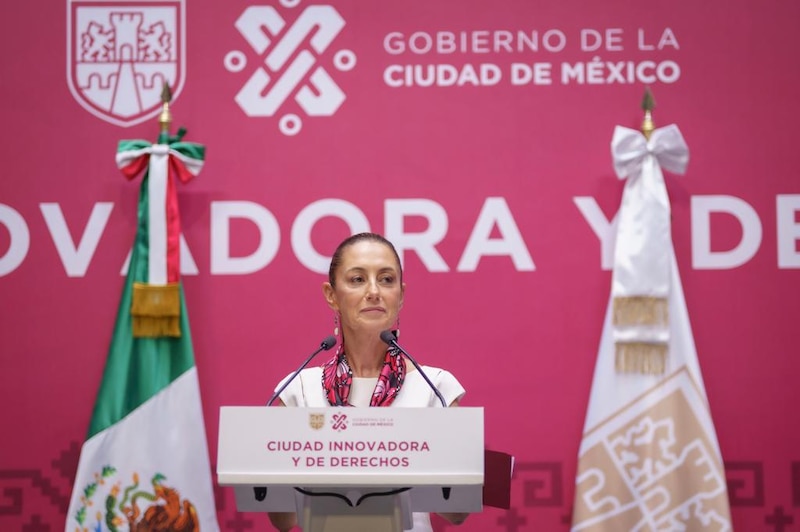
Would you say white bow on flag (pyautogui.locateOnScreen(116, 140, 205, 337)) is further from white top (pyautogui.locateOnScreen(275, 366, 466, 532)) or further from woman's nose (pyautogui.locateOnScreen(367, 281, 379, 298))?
woman's nose (pyautogui.locateOnScreen(367, 281, 379, 298))

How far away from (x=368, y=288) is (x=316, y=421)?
66 centimetres

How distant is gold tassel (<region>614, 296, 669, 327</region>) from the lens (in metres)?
3.84

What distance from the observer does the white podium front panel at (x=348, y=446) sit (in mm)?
1955

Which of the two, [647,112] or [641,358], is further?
[647,112]

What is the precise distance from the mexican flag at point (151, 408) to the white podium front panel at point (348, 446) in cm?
198

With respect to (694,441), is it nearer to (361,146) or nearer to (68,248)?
(361,146)

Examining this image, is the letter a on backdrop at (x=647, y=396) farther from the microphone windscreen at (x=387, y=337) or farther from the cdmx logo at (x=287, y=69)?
the microphone windscreen at (x=387, y=337)

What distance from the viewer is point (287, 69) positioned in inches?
163

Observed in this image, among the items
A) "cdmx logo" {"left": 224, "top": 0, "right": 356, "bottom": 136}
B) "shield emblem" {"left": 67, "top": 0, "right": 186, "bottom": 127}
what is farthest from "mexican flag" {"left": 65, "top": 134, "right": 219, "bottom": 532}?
"cdmx logo" {"left": 224, "top": 0, "right": 356, "bottom": 136}

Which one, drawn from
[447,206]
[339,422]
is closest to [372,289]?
[339,422]

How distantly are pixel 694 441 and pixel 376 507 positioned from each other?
216cm

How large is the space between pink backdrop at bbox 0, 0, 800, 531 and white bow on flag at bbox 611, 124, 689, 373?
18 centimetres

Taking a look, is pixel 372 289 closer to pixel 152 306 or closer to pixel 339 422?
pixel 339 422

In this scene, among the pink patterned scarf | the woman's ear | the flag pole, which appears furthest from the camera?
the flag pole
